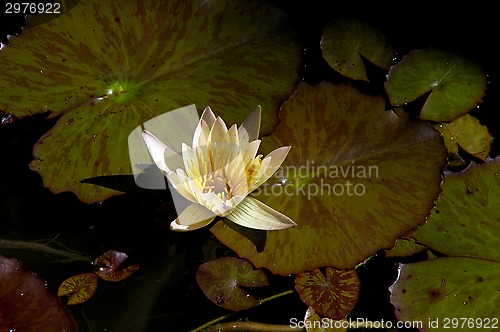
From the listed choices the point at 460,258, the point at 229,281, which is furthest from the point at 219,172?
the point at 460,258

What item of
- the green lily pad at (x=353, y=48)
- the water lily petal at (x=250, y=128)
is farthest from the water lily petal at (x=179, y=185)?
the green lily pad at (x=353, y=48)

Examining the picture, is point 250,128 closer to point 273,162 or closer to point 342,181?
point 273,162

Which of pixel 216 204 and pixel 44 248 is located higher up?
pixel 216 204

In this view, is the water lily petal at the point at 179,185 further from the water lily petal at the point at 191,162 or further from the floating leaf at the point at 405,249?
the floating leaf at the point at 405,249

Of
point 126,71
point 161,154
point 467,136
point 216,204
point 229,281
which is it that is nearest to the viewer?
point 216,204

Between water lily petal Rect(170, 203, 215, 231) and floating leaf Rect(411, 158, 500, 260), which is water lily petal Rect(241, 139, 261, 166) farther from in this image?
floating leaf Rect(411, 158, 500, 260)

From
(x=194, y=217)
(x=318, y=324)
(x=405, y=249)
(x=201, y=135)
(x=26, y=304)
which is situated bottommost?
(x=318, y=324)

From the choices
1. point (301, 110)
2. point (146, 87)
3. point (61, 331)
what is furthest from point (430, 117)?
point (61, 331)
